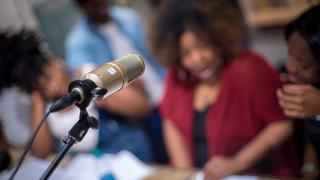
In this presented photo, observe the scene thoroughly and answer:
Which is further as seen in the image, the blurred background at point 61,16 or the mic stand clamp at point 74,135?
the blurred background at point 61,16

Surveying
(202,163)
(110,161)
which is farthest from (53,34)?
(202,163)

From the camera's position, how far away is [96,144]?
1.58m

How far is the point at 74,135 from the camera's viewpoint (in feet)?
2.50

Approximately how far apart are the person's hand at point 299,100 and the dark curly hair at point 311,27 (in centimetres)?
9

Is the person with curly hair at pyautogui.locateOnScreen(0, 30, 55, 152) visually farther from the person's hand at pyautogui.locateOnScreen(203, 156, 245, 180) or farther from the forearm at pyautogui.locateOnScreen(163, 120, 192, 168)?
the person's hand at pyautogui.locateOnScreen(203, 156, 245, 180)

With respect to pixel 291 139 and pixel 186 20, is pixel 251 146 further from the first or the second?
pixel 186 20

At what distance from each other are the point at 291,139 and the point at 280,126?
53mm

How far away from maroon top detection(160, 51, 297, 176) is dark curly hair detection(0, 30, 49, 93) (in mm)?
581

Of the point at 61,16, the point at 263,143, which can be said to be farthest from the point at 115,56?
the point at 263,143

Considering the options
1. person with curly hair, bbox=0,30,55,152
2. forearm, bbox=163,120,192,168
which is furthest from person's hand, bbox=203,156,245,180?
person with curly hair, bbox=0,30,55,152

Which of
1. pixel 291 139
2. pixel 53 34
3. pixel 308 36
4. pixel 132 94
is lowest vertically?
pixel 291 139

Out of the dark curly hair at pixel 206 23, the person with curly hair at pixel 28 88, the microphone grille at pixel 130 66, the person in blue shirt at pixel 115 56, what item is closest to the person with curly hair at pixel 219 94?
the dark curly hair at pixel 206 23

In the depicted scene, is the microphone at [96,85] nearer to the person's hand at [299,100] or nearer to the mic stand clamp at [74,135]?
the mic stand clamp at [74,135]

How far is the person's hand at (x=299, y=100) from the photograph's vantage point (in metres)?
1.03
